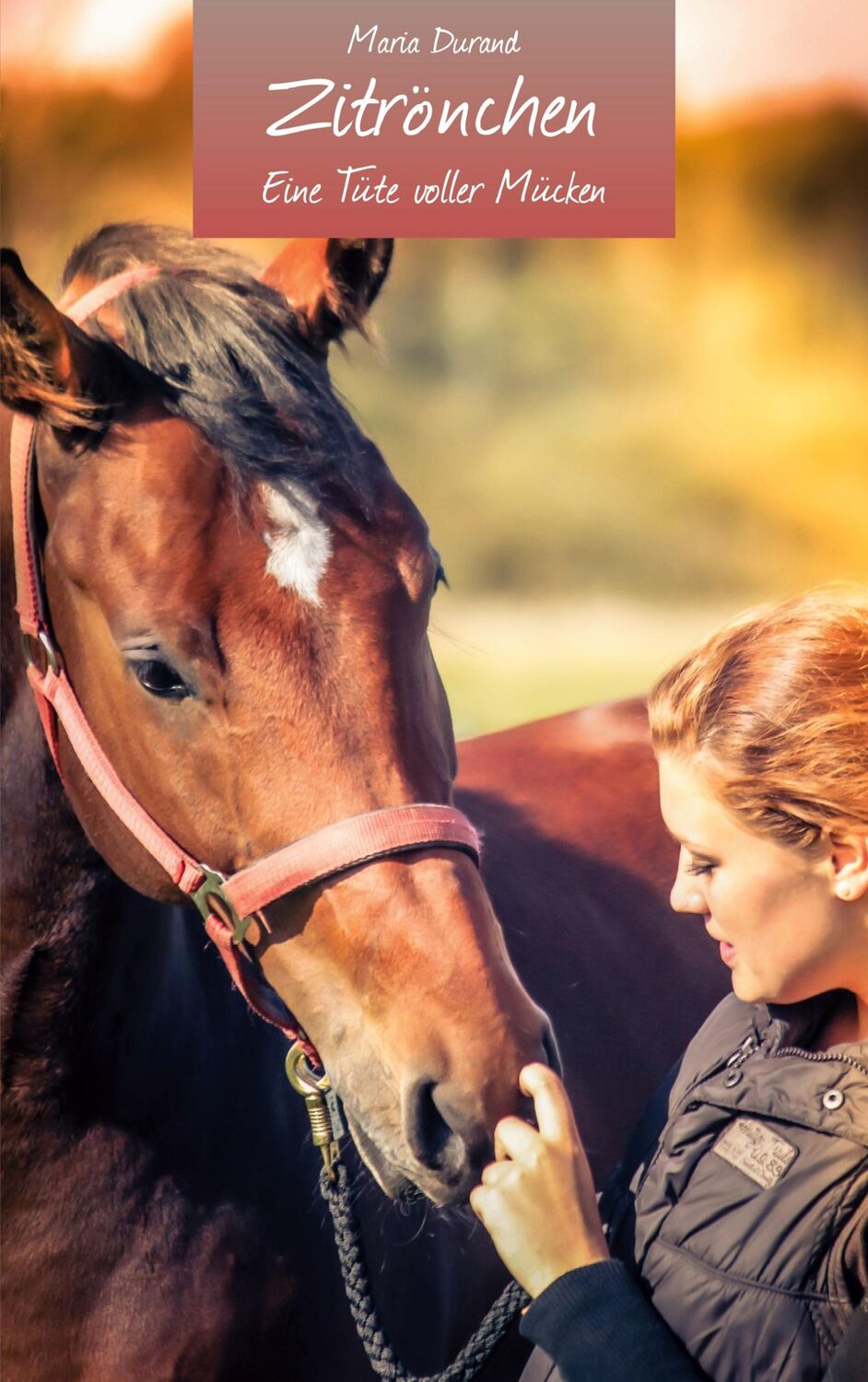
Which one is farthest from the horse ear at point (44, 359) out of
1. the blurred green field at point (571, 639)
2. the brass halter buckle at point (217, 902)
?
the blurred green field at point (571, 639)

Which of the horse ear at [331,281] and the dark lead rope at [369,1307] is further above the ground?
the horse ear at [331,281]

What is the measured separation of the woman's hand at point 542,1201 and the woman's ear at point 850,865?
28 cm

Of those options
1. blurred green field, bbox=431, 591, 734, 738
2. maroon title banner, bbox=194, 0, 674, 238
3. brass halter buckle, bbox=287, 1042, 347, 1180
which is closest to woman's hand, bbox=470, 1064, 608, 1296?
brass halter buckle, bbox=287, 1042, 347, 1180

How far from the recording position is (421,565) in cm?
123

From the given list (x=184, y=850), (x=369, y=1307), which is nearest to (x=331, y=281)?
(x=184, y=850)

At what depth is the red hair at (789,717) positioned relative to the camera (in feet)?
3.19

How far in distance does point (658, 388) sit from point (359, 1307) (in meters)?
2.00

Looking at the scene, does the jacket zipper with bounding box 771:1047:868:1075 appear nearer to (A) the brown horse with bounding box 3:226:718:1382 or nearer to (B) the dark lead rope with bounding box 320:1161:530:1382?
(A) the brown horse with bounding box 3:226:718:1382

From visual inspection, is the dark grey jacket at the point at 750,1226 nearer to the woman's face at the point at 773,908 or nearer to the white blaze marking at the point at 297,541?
the woman's face at the point at 773,908

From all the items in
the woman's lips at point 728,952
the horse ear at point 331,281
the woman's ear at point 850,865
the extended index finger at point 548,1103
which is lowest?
the extended index finger at point 548,1103

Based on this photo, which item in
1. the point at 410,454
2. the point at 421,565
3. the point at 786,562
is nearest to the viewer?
the point at 421,565

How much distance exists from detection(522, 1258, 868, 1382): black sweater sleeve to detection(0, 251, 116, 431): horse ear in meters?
0.85

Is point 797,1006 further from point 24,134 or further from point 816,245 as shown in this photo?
point 24,134

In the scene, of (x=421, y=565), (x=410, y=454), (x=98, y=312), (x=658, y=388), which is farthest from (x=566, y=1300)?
(x=410, y=454)
